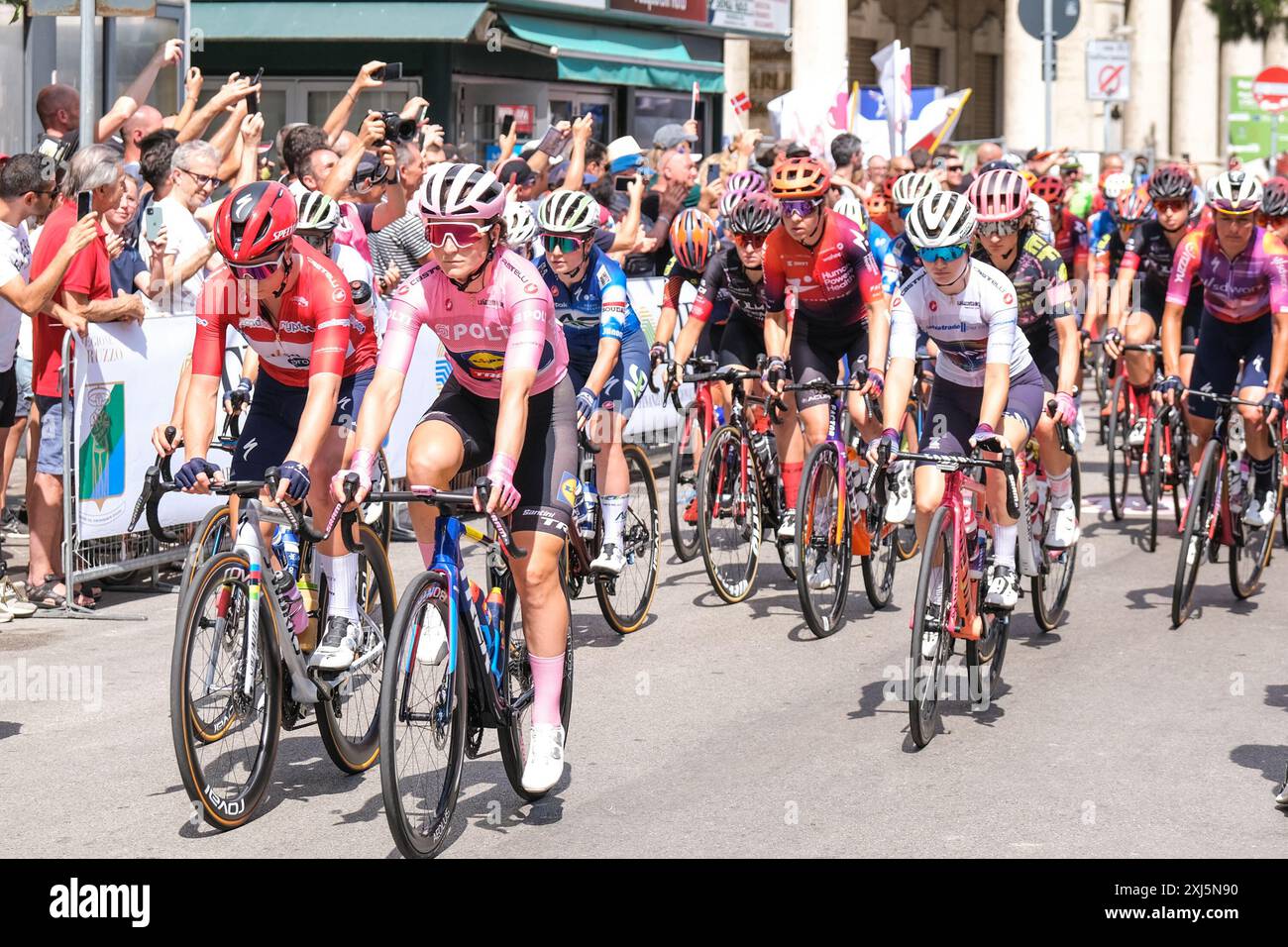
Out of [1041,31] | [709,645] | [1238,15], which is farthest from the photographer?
[1238,15]

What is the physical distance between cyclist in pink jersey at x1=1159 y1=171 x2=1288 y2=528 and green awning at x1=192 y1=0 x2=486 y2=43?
1085cm

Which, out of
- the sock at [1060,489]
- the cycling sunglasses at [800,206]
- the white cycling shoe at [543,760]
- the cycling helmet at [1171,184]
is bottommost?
the white cycling shoe at [543,760]

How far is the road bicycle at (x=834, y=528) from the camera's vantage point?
924 centimetres

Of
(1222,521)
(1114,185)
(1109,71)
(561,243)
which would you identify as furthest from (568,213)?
(1109,71)

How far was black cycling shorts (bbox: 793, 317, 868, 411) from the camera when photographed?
1021 cm

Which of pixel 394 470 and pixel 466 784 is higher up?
pixel 394 470

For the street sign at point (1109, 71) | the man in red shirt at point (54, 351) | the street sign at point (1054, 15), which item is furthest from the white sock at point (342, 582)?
the street sign at point (1109, 71)

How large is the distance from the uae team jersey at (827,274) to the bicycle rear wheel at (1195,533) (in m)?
1.89

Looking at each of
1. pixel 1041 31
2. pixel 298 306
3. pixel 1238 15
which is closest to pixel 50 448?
pixel 298 306

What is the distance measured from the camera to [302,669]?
6.30m

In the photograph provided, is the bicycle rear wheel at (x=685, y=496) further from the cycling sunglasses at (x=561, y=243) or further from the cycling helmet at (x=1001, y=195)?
the cycling helmet at (x=1001, y=195)

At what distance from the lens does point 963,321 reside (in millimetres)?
8117

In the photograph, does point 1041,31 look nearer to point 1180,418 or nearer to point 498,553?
point 1180,418
